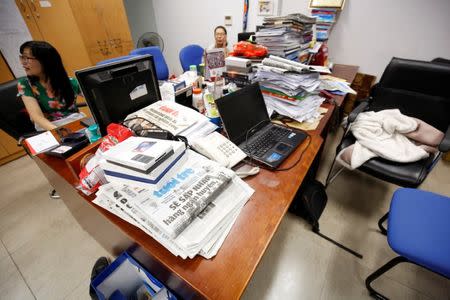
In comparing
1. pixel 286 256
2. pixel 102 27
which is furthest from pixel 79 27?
pixel 286 256

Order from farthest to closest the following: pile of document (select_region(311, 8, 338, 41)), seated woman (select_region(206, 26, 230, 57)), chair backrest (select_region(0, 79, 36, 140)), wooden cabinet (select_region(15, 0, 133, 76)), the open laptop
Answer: seated woman (select_region(206, 26, 230, 57))
pile of document (select_region(311, 8, 338, 41))
wooden cabinet (select_region(15, 0, 133, 76))
chair backrest (select_region(0, 79, 36, 140))
the open laptop

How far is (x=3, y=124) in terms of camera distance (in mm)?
1470

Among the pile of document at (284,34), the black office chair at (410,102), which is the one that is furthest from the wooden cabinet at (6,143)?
the black office chair at (410,102)

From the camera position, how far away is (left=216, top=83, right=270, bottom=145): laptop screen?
93 cm

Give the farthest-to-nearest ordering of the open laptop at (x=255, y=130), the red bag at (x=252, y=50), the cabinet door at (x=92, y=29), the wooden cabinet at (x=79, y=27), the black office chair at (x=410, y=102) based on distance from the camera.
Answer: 1. the cabinet door at (x=92, y=29)
2. the wooden cabinet at (x=79, y=27)
3. the red bag at (x=252, y=50)
4. the black office chair at (x=410, y=102)
5. the open laptop at (x=255, y=130)

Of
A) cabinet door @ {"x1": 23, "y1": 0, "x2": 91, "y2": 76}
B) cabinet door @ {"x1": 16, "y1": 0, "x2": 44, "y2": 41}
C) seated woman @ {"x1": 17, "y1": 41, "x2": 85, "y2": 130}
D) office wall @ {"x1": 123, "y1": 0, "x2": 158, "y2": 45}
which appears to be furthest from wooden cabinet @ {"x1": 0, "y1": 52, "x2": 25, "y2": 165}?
office wall @ {"x1": 123, "y1": 0, "x2": 158, "y2": 45}

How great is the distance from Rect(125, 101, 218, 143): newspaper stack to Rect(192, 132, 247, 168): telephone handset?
0.07m

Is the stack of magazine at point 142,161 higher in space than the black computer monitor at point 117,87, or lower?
lower

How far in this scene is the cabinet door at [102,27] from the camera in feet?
8.77

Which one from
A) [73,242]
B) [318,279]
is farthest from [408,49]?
[73,242]

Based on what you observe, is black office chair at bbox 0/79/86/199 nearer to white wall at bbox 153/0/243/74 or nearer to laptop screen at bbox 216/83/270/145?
laptop screen at bbox 216/83/270/145

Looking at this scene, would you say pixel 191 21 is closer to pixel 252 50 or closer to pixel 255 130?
pixel 252 50

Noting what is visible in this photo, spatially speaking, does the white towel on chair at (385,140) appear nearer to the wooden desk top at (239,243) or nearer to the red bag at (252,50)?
the wooden desk top at (239,243)

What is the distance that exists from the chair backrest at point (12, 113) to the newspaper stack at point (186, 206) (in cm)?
145
